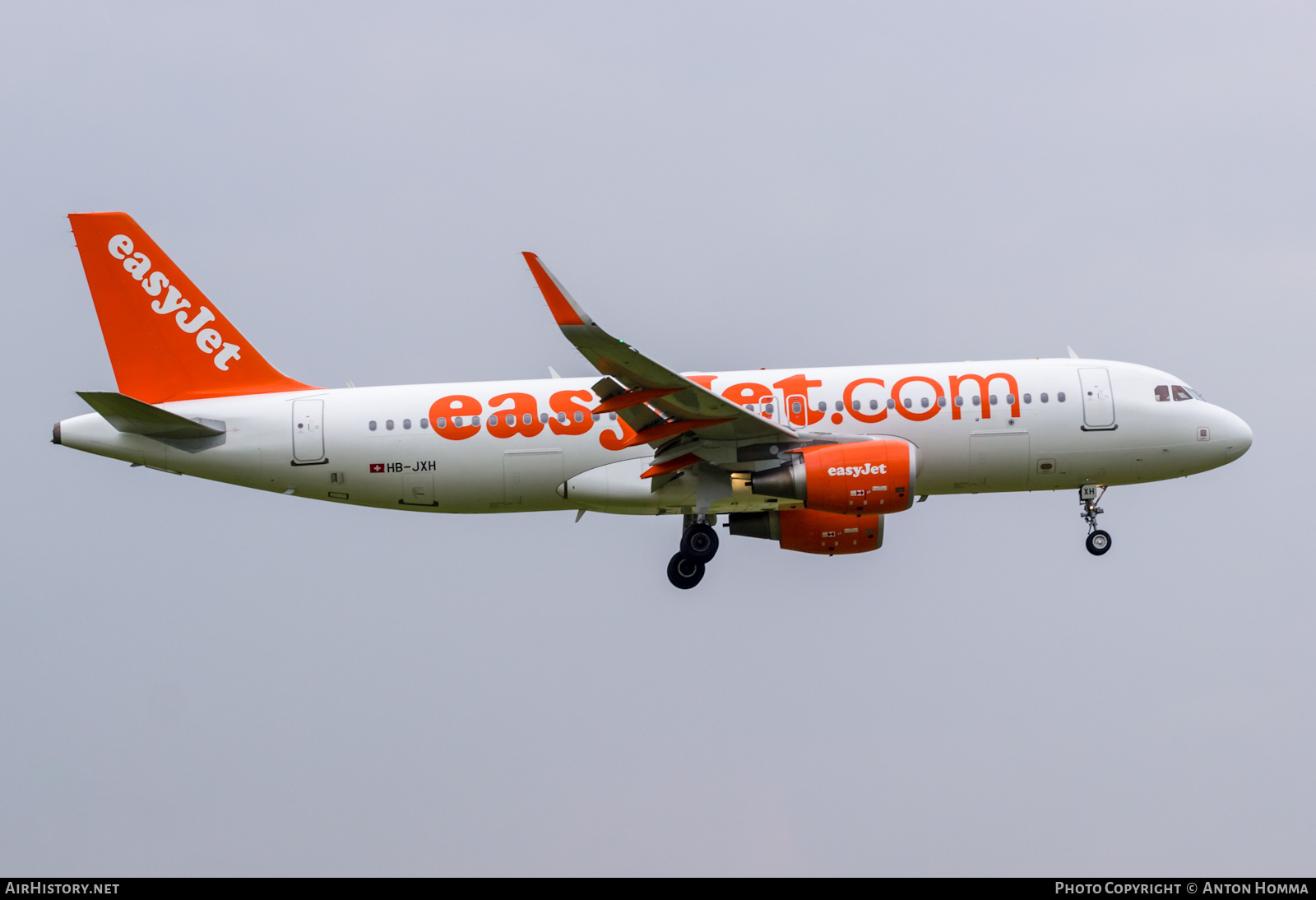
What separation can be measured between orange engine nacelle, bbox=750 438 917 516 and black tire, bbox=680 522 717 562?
3125mm

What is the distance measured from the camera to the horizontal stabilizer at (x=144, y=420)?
108 feet

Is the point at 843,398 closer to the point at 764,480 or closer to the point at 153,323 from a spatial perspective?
the point at 764,480

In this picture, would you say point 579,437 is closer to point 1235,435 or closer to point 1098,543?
point 1098,543

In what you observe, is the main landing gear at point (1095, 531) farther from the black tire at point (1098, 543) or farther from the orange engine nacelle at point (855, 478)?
the orange engine nacelle at point (855, 478)

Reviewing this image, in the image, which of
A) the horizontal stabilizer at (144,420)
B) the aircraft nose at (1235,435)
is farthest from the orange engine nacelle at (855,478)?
the horizontal stabilizer at (144,420)

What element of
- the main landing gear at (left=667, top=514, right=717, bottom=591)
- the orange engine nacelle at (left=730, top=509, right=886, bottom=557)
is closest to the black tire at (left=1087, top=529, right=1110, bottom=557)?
the orange engine nacelle at (left=730, top=509, right=886, bottom=557)

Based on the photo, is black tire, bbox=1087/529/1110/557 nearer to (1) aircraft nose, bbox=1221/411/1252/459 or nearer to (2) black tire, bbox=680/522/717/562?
(1) aircraft nose, bbox=1221/411/1252/459

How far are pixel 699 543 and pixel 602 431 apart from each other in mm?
3695

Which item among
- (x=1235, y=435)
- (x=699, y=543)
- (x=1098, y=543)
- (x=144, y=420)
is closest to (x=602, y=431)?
(x=699, y=543)

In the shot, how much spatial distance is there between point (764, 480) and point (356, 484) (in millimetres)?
9721

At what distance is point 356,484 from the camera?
34.8 m

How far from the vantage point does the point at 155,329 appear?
3597cm

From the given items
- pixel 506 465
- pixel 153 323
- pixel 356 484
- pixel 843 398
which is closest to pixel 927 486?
pixel 843 398

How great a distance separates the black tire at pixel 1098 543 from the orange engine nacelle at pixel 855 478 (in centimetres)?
608
